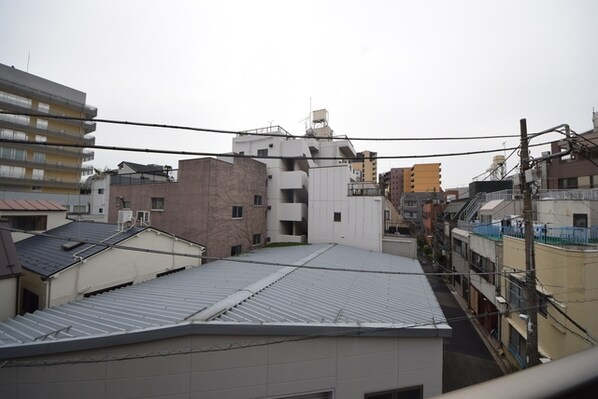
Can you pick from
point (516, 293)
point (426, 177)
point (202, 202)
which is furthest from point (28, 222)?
point (426, 177)

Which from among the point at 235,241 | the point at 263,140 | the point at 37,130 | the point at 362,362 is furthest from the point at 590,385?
the point at 37,130

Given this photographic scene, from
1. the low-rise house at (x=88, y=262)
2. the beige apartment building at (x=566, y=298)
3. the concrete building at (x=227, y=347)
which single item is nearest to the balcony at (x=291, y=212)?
the low-rise house at (x=88, y=262)

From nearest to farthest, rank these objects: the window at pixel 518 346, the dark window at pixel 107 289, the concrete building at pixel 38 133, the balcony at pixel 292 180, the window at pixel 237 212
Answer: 1. the dark window at pixel 107 289
2. the window at pixel 518 346
3. the window at pixel 237 212
4. the balcony at pixel 292 180
5. the concrete building at pixel 38 133

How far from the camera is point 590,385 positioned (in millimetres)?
891

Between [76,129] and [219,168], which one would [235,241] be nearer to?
[219,168]

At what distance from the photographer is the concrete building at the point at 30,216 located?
1175 cm

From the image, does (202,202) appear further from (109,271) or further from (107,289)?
(107,289)

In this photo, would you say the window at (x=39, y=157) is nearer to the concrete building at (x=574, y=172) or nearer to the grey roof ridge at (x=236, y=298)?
the grey roof ridge at (x=236, y=298)

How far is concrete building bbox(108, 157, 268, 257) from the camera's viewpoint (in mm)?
16781

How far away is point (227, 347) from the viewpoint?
621 centimetres

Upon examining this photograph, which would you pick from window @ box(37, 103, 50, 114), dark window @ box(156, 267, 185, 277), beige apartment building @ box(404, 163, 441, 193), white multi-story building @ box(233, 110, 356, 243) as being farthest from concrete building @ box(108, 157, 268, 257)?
beige apartment building @ box(404, 163, 441, 193)

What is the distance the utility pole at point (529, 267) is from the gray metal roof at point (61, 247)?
42.0 ft

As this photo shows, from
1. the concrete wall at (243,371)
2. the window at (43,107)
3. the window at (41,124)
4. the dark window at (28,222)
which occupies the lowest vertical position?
the concrete wall at (243,371)

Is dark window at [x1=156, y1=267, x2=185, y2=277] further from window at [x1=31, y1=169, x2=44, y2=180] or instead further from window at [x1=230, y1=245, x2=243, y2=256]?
window at [x1=31, y1=169, x2=44, y2=180]
